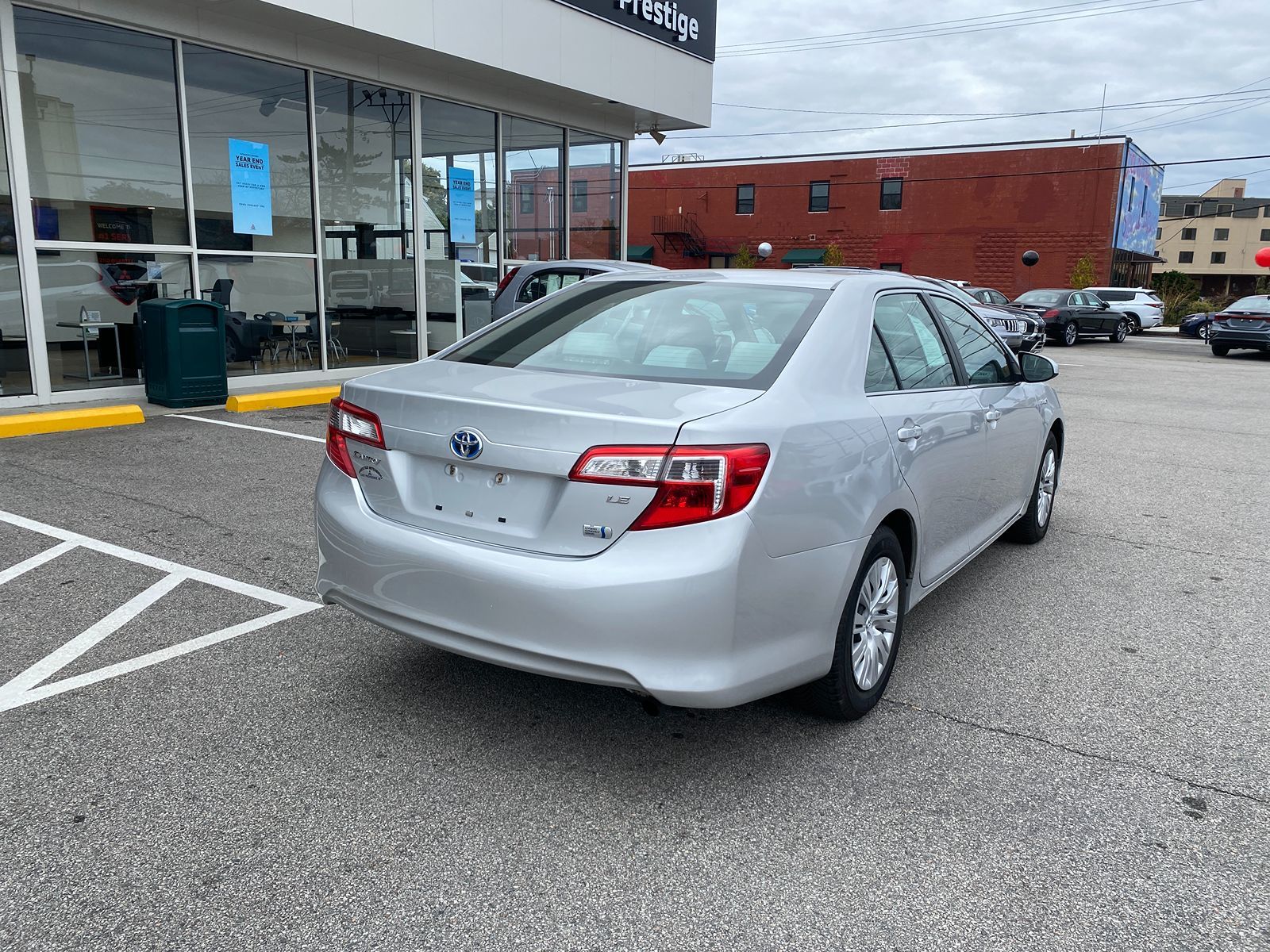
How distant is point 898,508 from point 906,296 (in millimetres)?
1216

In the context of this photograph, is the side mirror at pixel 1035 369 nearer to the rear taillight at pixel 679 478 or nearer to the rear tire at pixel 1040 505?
the rear tire at pixel 1040 505

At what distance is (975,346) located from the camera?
495cm

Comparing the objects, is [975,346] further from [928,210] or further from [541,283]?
[928,210]

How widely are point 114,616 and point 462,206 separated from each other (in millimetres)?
11271

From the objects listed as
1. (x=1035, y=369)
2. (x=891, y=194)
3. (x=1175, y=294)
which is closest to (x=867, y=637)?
(x=1035, y=369)

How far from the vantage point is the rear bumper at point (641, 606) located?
281 centimetres

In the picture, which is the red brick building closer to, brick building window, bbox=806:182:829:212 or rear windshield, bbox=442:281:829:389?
brick building window, bbox=806:182:829:212

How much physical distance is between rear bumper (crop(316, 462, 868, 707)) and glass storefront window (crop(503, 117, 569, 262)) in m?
13.2

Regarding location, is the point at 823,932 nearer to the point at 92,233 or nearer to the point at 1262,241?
the point at 92,233

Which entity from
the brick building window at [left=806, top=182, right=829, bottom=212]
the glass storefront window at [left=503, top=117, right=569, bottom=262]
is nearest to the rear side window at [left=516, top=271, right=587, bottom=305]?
the glass storefront window at [left=503, top=117, right=569, bottom=262]

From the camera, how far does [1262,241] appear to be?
92875 mm

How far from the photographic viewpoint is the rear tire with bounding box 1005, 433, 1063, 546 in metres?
5.87

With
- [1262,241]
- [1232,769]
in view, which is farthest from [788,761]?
[1262,241]

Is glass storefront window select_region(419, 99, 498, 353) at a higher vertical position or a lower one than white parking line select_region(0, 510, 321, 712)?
higher
